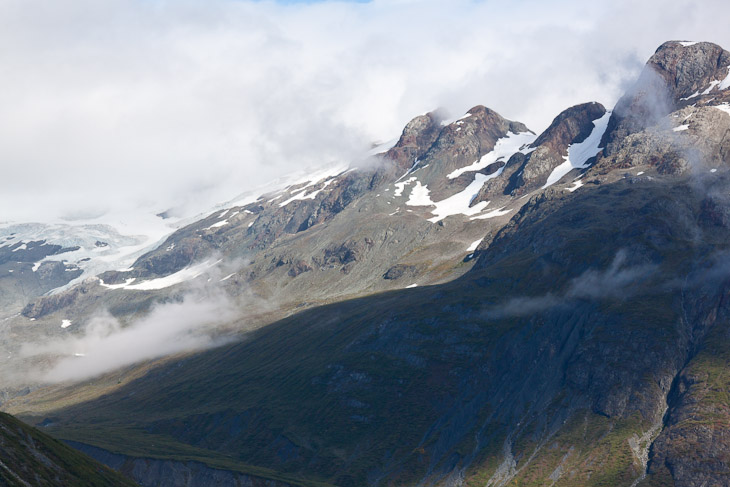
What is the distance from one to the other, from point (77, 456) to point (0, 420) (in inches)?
1015

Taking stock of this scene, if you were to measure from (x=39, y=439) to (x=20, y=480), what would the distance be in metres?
41.8

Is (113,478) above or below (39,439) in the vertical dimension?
below

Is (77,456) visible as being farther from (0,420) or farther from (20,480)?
(20,480)

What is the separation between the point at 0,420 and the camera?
532ft

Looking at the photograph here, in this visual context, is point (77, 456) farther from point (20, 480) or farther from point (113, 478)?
point (20, 480)

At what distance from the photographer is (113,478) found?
181 metres

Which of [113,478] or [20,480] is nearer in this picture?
[20,480]

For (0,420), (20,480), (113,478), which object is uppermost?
(0,420)

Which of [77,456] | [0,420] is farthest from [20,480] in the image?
[77,456]

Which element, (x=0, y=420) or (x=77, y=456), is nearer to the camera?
(x=0, y=420)

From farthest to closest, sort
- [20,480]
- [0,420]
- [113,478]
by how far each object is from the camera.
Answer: [113,478] → [0,420] → [20,480]

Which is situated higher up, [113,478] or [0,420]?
[0,420]

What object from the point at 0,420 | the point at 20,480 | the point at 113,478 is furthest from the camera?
the point at 113,478

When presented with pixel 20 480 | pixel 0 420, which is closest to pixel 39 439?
pixel 0 420
